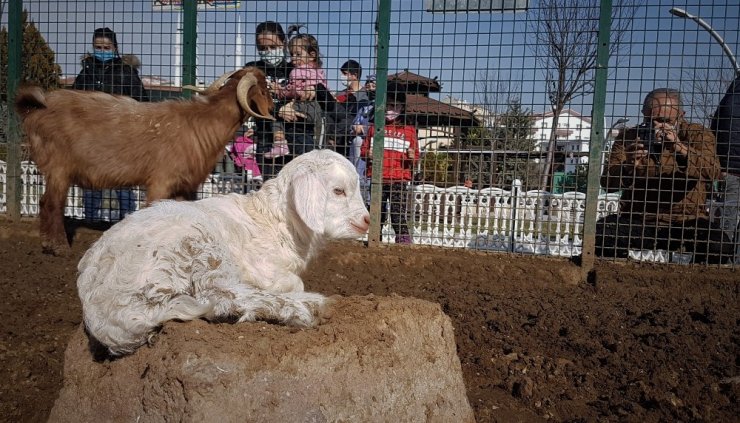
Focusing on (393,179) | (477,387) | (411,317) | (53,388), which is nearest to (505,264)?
(393,179)

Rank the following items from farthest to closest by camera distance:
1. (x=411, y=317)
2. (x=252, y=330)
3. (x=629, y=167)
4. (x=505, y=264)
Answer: (x=629, y=167)
(x=505, y=264)
(x=411, y=317)
(x=252, y=330)

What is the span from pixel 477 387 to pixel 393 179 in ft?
14.3

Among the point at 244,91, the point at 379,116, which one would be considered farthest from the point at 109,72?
the point at 379,116

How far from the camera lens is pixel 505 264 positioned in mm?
6230

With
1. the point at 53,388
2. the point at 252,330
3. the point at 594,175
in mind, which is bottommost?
the point at 53,388

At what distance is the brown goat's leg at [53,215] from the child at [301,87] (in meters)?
2.35

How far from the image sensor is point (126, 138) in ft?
21.6

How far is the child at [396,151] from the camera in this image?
7250mm

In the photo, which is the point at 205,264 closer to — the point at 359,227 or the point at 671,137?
the point at 359,227

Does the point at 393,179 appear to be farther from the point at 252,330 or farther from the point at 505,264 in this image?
the point at 252,330

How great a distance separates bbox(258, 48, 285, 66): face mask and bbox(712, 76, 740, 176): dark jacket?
484cm

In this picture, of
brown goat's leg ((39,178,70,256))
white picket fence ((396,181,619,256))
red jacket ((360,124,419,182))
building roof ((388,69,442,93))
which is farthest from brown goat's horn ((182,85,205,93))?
white picket fence ((396,181,619,256))

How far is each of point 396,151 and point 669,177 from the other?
9.66 feet

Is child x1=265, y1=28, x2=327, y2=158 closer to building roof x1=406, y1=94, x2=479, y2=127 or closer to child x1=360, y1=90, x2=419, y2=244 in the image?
A: child x1=360, y1=90, x2=419, y2=244
